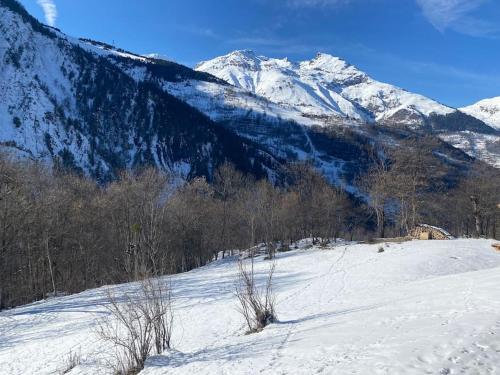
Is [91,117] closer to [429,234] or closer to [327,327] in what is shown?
[429,234]

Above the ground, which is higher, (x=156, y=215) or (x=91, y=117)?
(x=91, y=117)

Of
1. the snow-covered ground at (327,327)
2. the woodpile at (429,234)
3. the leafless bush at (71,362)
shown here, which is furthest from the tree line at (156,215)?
the leafless bush at (71,362)

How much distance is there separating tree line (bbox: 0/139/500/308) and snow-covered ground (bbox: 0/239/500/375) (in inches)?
188

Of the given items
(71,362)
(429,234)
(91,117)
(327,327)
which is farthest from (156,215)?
(91,117)

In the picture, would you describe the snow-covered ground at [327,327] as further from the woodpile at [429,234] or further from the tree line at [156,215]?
the woodpile at [429,234]

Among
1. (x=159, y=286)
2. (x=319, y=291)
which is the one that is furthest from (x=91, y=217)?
(x=159, y=286)

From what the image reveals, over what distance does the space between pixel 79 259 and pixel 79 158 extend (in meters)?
103

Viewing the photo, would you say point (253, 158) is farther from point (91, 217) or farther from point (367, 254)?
point (367, 254)

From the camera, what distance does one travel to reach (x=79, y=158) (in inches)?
5600

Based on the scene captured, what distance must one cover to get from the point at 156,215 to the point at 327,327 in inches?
792

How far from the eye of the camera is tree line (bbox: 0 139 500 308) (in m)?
37.8

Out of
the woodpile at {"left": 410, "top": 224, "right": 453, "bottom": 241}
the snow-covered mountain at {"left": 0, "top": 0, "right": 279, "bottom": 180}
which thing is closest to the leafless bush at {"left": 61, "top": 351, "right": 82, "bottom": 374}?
the woodpile at {"left": 410, "top": 224, "right": 453, "bottom": 241}

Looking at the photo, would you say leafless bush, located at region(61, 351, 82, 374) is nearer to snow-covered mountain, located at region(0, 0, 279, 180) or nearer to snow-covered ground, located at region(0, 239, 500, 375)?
snow-covered ground, located at region(0, 239, 500, 375)

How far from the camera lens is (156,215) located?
3025 centimetres
